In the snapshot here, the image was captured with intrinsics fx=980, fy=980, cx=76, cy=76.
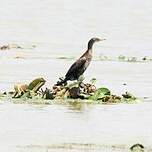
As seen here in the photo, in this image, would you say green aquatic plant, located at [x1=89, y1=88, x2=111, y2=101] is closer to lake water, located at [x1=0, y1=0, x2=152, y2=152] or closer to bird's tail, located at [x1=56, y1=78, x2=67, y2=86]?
lake water, located at [x1=0, y1=0, x2=152, y2=152]

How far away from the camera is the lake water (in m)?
12.5

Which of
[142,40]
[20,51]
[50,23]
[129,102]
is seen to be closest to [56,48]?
[20,51]

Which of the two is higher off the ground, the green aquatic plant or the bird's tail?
the bird's tail

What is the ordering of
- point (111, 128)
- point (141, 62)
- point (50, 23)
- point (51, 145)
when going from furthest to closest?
point (50, 23) → point (141, 62) → point (111, 128) → point (51, 145)

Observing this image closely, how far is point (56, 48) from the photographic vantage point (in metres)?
25.8

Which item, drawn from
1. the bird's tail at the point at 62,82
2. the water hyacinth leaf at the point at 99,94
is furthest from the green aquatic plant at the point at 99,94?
the bird's tail at the point at 62,82

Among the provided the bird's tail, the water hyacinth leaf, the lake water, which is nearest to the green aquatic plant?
the water hyacinth leaf

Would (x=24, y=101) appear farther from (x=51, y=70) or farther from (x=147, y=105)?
(x=51, y=70)

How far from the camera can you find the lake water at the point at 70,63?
12.5m

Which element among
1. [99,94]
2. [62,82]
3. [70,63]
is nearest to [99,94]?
[99,94]

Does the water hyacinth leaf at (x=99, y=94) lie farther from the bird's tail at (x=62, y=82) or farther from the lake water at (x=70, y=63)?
the bird's tail at (x=62, y=82)

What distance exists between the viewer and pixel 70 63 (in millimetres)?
22109

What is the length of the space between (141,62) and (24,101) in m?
7.55

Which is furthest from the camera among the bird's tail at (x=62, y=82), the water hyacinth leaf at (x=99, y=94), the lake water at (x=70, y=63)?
the bird's tail at (x=62, y=82)
